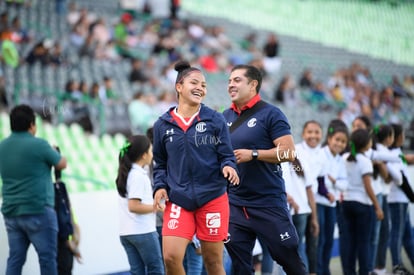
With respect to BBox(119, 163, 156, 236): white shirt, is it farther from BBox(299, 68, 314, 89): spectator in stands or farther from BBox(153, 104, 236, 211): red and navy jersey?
BBox(299, 68, 314, 89): spectator in stands

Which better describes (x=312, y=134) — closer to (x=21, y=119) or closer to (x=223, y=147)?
(x=223, y=147)

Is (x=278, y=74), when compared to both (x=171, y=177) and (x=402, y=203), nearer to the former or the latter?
(x=402, y=203)

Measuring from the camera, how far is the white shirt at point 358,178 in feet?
28.1

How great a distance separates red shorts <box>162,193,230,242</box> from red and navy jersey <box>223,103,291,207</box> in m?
0.68

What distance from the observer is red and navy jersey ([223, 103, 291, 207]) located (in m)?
6.23

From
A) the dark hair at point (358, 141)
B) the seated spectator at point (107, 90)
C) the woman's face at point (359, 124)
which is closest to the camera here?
the dark hair at point (358, 141)

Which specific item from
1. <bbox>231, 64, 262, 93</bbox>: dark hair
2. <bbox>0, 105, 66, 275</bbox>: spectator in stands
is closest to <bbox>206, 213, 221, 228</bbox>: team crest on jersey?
<bbox>231, 64, 262, 93</bbox>: dark hair

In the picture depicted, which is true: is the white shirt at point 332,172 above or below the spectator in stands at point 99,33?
Result: below

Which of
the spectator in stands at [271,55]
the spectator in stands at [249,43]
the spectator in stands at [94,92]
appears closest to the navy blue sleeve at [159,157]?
the spectator in stands at [94,92]

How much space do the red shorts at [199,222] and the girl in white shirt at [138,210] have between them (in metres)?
0.85

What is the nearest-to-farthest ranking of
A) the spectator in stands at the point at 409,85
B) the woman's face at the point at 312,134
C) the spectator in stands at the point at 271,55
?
the woman's face at the point at 312,134 → the spectator in stands at the point at 271,55 → the spectator in stands at the point at 409,85

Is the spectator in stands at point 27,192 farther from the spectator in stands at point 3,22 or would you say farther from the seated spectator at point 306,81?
the seated spectator at point 306,81

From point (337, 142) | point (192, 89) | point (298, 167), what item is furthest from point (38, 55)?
point (192, 89)

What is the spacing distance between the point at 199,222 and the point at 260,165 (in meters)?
0.88
